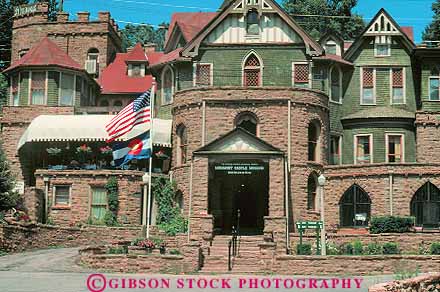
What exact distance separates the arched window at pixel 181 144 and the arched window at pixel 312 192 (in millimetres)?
7182

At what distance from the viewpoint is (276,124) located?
133 ft

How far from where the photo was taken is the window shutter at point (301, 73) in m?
42.3

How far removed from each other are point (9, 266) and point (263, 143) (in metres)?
13.7

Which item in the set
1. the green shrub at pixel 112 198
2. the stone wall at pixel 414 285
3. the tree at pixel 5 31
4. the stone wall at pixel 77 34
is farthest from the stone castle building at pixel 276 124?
the tree at pixel 5 31

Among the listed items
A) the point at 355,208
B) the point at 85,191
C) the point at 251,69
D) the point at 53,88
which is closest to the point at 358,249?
the point at 355,208

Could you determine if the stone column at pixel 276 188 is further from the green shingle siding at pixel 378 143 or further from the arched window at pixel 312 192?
the green shingle siding at pixel 378 143

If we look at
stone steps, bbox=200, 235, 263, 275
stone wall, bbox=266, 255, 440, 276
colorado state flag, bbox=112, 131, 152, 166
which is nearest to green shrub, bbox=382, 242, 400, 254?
stone wall, bbox=266, 255, 440, 276

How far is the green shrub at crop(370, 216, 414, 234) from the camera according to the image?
120 feet

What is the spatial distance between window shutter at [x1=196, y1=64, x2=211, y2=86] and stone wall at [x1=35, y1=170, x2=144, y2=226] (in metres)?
6.26

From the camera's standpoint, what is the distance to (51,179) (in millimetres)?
43031

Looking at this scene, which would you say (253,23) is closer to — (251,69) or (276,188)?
(251,69)

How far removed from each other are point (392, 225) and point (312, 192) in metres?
5.85

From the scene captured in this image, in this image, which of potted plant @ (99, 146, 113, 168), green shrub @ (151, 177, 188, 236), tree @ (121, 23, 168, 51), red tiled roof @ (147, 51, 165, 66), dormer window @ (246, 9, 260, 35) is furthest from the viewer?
tree @ (121, 23, 168, 51)

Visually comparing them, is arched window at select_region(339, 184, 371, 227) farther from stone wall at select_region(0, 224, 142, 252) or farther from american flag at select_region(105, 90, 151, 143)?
american flag at select_region(105, 90, 151, 143)
